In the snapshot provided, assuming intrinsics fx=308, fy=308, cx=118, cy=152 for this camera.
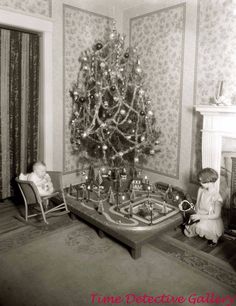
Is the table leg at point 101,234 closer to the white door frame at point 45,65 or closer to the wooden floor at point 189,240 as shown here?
the wooden floor at point 189,240

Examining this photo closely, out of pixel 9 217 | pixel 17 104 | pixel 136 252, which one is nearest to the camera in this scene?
pixel 136 252

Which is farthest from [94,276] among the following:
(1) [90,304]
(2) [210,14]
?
(2) [210,14]

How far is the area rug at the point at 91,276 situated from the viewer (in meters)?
2.68

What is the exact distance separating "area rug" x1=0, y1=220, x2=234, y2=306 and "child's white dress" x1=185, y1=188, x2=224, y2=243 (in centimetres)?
64

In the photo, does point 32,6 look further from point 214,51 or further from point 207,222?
point 207,222

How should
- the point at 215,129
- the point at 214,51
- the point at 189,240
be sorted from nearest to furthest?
1. the point at 189,240
2. the point at 215,129
3. the point at 214,51

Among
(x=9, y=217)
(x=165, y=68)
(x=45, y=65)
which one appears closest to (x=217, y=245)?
(x=9, y=217)

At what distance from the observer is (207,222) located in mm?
3775

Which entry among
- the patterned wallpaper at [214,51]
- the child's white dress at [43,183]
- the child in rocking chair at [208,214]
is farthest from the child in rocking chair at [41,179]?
the patterned wallpaper at [214,51]

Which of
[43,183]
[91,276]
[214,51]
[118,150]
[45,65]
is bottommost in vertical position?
[91,276]

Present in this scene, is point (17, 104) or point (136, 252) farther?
point (17, 104)

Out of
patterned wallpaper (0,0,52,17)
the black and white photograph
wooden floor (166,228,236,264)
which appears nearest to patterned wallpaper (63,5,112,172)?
the black and white photograph

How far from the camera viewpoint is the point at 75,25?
17.1ft

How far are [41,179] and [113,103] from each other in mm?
1695
